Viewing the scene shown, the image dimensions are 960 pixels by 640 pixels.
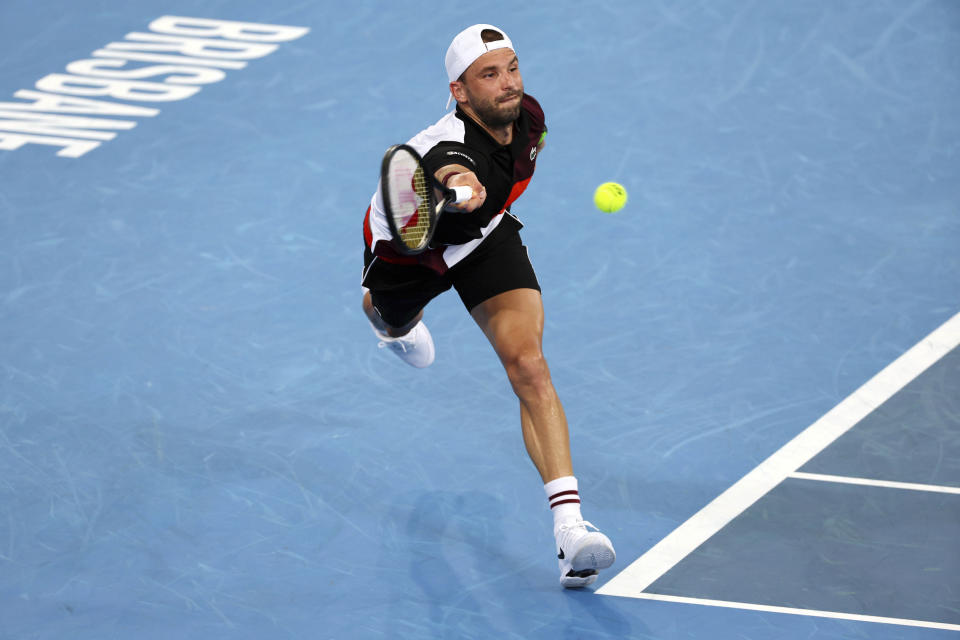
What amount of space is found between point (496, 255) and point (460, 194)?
2.42ft

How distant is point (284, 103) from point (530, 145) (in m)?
4.27

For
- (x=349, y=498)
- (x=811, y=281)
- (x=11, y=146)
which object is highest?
(x=11, y=146)

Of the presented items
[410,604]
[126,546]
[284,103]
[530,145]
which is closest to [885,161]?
[530,145]

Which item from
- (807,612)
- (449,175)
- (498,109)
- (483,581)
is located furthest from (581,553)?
(498,109)

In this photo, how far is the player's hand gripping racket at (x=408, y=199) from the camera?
14.0 ft

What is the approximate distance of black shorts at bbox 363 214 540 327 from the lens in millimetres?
4777

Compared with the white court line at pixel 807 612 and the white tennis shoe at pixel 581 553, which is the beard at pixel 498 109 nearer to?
the white tennis shoe at pixel 581 553

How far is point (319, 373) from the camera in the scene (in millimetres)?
5926

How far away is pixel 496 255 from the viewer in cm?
482

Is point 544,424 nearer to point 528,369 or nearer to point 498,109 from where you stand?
point 528,369

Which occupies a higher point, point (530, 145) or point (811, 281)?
point (811, 281)

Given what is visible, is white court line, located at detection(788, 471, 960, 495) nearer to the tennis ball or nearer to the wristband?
the tennis ball

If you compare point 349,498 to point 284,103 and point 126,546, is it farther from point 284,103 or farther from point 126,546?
point 284,103

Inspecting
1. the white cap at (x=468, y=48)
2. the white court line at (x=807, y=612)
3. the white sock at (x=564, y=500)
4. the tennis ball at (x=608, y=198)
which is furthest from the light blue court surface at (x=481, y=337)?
the white cap at (x=468, y=48)
